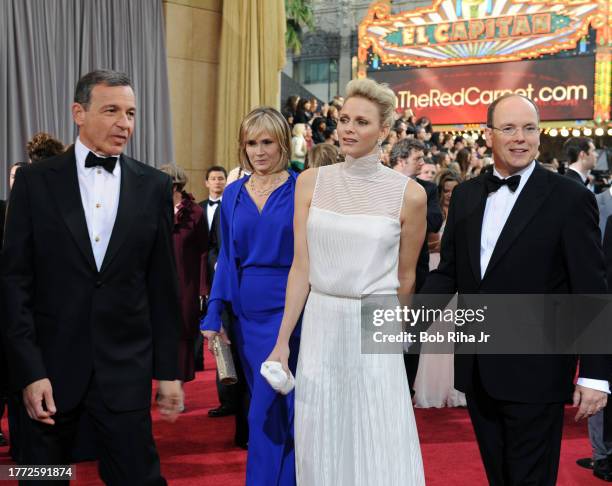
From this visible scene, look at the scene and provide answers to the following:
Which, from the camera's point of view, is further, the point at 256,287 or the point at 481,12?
the point at 481,12

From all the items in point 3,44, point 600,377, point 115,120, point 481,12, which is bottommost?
point 600,377

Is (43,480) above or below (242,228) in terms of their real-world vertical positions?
below

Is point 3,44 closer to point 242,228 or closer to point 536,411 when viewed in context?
point 242,228

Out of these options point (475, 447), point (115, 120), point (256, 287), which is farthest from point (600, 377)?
point (475, 447)

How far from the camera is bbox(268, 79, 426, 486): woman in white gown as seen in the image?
296 centimetres

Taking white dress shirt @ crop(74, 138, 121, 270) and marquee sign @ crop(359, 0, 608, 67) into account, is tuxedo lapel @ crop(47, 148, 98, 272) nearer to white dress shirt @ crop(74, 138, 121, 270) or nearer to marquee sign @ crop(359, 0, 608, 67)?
white dress shirt @ crop(74, 138, 121, 270)

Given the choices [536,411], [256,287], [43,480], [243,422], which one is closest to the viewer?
[43,480]

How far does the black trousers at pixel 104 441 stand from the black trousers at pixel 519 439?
1.19 m

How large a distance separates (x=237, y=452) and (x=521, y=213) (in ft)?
8.58

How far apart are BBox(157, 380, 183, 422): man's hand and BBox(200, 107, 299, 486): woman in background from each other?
0.84 metres

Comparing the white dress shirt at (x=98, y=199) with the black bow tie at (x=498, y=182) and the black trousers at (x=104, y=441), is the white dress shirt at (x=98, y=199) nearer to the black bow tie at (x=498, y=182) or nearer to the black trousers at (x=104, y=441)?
the black trousers at (x=104, y=441)

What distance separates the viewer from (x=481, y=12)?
78.9 feet

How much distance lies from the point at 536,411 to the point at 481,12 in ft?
75.1

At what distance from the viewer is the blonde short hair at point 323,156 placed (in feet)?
16.5
